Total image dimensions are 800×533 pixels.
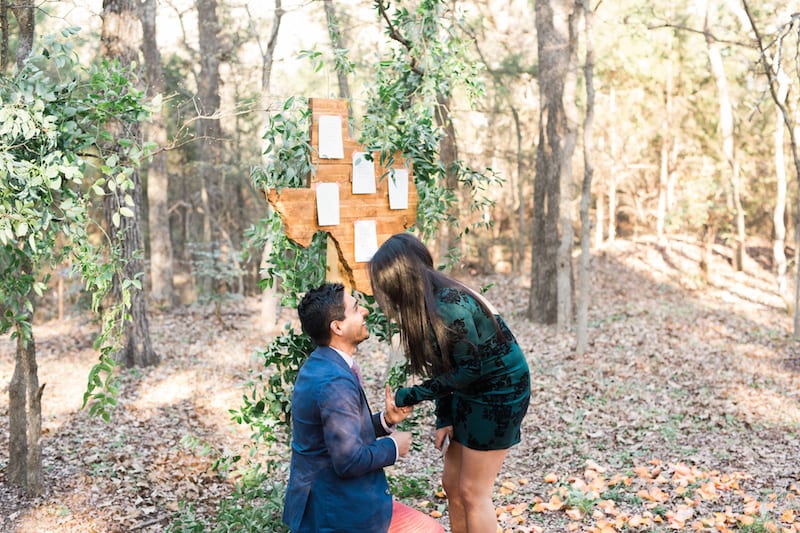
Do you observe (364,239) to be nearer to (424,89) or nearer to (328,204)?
(328,204)

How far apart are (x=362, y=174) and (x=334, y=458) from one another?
1865 millimetres

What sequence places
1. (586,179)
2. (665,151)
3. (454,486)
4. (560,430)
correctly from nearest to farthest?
(454,486), (560,430), (586,179), (665,151)

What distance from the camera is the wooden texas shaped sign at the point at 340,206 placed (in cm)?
369

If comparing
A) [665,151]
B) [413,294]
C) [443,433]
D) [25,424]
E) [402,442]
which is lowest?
[25,424]

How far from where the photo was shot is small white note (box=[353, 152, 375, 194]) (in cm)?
389

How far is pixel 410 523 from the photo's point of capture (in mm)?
2896

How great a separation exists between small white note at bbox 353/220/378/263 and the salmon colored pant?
1405 mm

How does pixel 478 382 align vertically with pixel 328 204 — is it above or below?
below

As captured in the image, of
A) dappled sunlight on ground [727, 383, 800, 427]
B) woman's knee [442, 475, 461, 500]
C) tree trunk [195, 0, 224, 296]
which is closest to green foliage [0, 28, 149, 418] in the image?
woman's knee [442, 475, 461, 500]

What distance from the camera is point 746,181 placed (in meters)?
21.4

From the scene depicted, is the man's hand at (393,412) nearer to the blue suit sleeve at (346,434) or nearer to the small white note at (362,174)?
the blue suit sleeve at (346,434)

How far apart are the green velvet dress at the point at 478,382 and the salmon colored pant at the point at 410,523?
13.9 inches

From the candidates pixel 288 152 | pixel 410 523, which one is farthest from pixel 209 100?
pixel 410 523

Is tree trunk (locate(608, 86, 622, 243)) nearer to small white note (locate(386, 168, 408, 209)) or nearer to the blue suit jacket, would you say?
small white note (locate(386, 168, 408, 209))
